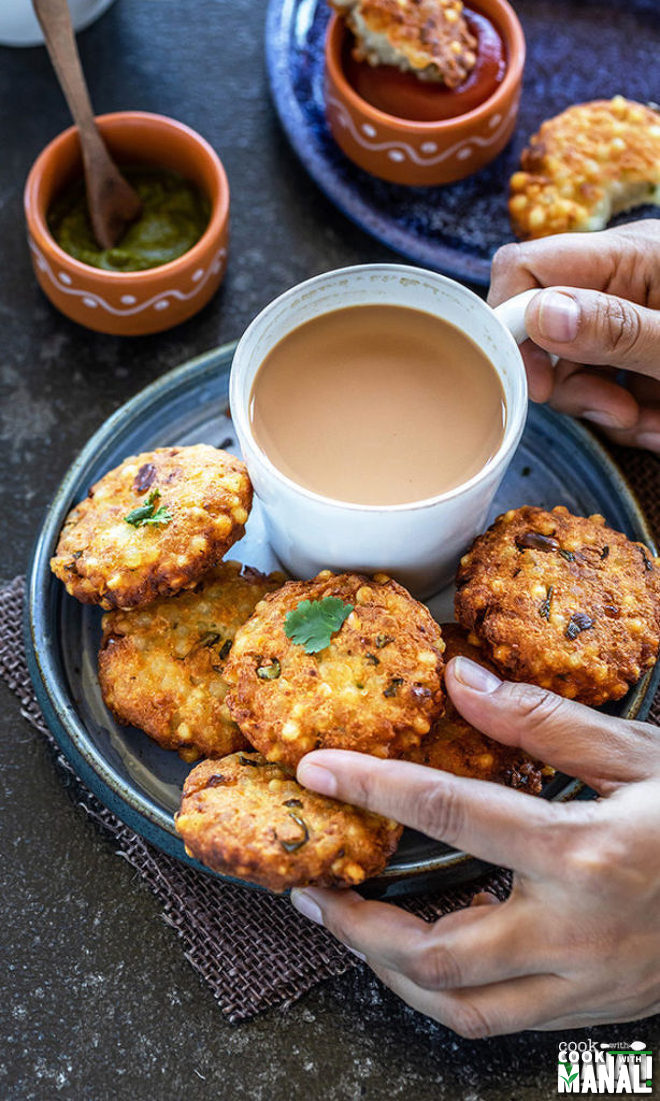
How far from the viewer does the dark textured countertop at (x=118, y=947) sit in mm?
2441

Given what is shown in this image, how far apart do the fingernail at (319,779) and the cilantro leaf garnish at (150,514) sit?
2.04ft

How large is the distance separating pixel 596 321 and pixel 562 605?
65 cm

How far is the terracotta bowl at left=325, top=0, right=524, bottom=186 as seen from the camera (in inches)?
123

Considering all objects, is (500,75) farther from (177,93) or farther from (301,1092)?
(301,1092)

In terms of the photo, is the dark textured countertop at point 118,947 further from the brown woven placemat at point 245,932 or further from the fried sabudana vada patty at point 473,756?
the fried sabudana vada patty at point 473,756

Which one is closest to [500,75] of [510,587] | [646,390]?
[646,390]

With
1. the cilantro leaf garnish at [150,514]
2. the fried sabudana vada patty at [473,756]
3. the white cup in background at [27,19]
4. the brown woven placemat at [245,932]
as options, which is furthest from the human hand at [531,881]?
the white cup in background at [27,19]

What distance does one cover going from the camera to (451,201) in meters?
3.38

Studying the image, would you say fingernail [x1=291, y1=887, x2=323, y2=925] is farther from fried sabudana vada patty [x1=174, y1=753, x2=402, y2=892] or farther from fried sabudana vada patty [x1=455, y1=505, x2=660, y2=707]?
fried sabudana vada patty [x1=455, y1=505, x2=660, y2=707]

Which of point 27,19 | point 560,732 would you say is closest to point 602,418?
point 560,732

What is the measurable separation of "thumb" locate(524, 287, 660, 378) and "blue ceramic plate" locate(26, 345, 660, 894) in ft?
0.97

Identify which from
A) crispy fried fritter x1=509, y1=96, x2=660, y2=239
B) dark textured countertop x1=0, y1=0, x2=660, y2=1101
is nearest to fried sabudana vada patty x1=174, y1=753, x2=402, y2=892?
dark textured countertop x1=0, y1=0, x2=660, y2=1101

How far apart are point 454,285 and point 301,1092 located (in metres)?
1.83

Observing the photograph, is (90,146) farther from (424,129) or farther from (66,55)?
(424,129)
